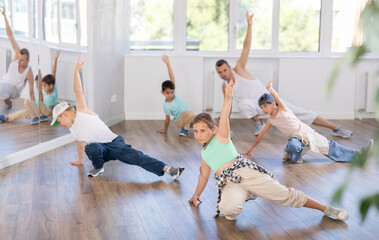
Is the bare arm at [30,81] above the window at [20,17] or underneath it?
underneath

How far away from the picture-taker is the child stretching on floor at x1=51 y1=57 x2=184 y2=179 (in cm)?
405

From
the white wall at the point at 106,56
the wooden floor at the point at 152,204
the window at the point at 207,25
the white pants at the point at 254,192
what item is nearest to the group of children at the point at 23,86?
the wooden floor at the point at 152,204

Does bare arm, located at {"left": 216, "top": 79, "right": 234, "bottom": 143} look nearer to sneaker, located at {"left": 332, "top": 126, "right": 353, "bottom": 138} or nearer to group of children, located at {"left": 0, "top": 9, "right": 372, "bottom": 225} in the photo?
group of children, located at {"left": 0, "top": 9, "right": 372, "bottom": 225}

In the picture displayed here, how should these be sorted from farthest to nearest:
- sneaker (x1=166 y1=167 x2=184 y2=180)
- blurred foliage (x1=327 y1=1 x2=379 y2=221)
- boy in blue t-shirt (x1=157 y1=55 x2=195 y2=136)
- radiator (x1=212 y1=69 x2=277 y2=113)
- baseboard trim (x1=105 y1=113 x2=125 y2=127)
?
radiator (x1=212 y1=69 x2=277 y2=113) → baseboard trim (x1=105 y1=113 x2=125 y2=127) → boy in blue t-shirt (x1=157 y1=55 x2=195 y2=136) → sneaker (x1=166 y1=167 x2=184 y2=180) → blurred foliage (x1=327 y1=1 x2=379 y2=221)

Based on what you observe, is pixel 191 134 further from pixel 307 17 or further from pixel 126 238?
pixel 126 238

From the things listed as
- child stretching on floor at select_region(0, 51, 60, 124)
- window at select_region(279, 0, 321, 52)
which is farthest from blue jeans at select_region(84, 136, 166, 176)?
window at select_region(279, 0, 321, 52)

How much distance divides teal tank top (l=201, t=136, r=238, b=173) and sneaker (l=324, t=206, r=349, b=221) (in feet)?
2.31

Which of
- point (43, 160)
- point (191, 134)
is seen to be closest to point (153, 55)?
point (191, 134)

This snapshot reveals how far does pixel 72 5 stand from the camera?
17.2 ft

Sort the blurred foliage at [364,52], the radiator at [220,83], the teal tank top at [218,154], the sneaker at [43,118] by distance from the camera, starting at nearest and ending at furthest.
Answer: the blurred foliage at [364,52], the teal tank top at [218,154], the sneaker at [43,118], the radiator at [220,83]

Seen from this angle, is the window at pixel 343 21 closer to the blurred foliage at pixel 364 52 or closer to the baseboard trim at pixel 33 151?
the baseboard trim at pixel 33 151

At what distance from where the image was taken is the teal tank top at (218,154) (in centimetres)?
323

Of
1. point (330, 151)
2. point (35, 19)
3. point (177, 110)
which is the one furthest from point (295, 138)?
point (35, 19)

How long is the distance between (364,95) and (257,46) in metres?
1.65
